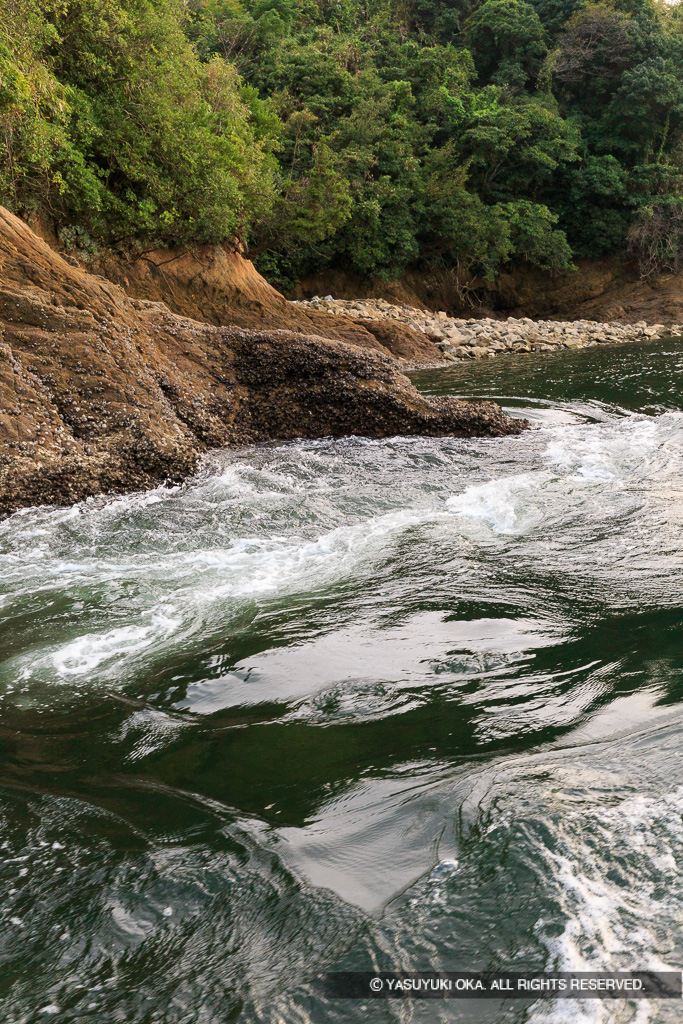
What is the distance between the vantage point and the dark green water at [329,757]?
252 cm

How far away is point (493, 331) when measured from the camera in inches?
1003

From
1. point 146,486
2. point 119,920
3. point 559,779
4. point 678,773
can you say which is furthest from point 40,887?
point 146,486

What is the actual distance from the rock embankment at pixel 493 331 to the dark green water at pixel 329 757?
53.9ft

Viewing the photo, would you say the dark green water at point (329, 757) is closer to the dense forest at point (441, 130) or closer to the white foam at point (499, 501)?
the white foam at point (499, 501)

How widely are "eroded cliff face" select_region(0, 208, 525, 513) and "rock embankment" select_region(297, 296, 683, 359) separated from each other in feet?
36.9

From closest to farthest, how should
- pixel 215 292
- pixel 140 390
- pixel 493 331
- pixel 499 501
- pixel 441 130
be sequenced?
pixel 499 501 → pixel 140 390 → pixel 215 292 → pixel 493 331 → pixel 441 130

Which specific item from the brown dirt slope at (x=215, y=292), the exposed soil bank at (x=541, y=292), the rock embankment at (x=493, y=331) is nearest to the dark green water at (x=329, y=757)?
the brown dirt slope at (x=215, y=292)

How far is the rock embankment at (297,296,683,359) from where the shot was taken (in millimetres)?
23453

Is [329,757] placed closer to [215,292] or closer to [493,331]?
[215,292]

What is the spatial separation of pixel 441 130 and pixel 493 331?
12.0m

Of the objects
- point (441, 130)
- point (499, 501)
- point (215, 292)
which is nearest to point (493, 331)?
point (215, 292)

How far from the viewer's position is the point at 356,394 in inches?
423

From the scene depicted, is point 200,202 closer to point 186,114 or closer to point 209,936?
point 186,114

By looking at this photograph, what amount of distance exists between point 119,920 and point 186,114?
19693 millimetres
